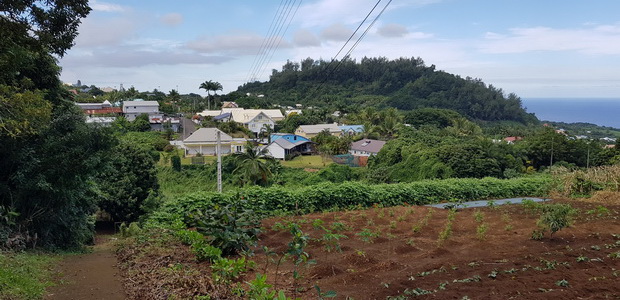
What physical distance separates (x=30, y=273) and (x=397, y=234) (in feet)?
22.9

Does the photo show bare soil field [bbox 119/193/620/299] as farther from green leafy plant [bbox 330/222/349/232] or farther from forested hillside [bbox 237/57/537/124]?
forested hillside [bbox 237/57/537/124]

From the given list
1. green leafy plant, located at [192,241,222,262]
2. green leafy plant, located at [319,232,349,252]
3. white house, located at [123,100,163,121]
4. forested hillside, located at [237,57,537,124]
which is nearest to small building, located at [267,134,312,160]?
white house, located at [123,100,163,121]

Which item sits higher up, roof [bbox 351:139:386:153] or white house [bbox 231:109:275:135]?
white house [bbox 231:109:275:135]

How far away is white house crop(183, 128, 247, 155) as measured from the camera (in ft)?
140

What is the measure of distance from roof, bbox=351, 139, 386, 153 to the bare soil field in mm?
32016

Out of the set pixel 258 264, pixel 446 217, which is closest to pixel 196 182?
pixel 446 217

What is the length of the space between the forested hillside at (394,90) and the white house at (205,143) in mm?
36023

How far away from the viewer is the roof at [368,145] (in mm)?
43234

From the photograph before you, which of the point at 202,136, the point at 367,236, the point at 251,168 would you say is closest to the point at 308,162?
the point at 202,136

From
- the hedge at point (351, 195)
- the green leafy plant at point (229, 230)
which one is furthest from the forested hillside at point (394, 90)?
the green leafy plant at point (229, 230)

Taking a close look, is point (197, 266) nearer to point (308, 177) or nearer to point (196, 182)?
point (308, 177)

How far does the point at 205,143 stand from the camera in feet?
142

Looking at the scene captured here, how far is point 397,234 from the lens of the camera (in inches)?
394

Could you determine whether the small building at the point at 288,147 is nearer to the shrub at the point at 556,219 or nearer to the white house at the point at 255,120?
the white house at the point at 255,120
